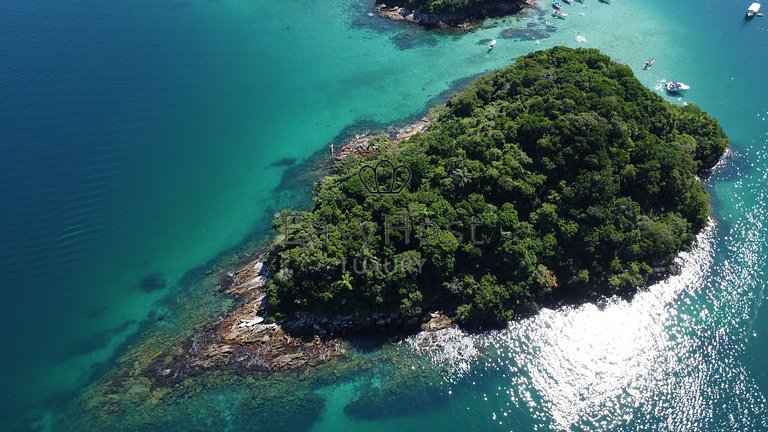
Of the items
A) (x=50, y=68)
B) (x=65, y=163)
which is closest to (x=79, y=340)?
(x=65, y=163)

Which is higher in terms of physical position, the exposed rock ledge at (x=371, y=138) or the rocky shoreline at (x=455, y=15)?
the rocky shoreline at (x=455, y=15)

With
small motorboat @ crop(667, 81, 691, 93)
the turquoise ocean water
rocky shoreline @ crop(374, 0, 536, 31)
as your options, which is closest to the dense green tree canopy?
the turquoise ocean water

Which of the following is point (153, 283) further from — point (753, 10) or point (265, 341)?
point (753, 10)

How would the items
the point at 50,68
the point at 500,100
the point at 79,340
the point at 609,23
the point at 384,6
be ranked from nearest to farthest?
1. the point at 79,340
2. the point at 500,100
3. the point at 50,68
4. the point at 609,23
5. the point at 384,6

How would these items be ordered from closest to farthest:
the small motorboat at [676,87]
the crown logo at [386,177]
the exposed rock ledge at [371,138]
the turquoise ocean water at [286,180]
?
1. the turquoise ocean water at [286,180]
2. the crown logo at [386,177]
3. the exposed rock ledge at [371,138]
4. the small motorboat at [676,87]

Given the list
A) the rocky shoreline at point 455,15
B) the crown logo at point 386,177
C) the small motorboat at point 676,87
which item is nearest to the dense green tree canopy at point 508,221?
the crown logo at point 386,177

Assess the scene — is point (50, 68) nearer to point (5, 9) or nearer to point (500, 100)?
point (5, 9)

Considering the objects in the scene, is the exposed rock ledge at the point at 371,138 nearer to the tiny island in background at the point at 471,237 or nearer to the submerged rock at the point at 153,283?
the tiny island in background at the point at 471,237
